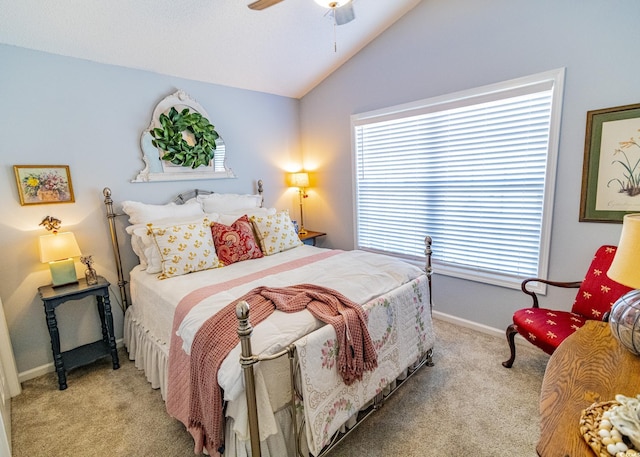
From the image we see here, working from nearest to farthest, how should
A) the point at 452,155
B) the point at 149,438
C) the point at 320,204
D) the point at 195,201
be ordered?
the point at 149,438 < the point at 452,155 < the point at 195,201 < the point at 320,204

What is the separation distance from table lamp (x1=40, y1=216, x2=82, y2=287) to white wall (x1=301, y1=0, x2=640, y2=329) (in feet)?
9.22

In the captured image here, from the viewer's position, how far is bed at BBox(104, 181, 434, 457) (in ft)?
4.54

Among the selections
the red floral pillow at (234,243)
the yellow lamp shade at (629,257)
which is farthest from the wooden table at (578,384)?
the red floral pillow at (234,243)

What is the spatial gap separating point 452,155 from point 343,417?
2.44 meters

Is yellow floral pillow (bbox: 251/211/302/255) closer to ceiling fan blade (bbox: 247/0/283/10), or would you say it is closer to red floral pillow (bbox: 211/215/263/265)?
red floral pillow (bbox: 211/215/263/265)

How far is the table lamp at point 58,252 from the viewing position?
226 centimetres

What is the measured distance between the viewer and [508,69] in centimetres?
246

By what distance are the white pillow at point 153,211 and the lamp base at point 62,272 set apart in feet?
1.83

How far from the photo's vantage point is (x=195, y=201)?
3.15 metres

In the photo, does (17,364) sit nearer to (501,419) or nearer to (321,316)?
(321,316)

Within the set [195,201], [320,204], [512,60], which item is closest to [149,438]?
[195,201]

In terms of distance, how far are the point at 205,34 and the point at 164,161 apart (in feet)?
4.03

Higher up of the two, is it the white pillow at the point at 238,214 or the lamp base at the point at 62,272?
the white pillow at the point at 238,214

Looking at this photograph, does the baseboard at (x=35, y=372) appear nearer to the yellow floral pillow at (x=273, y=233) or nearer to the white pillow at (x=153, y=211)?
the white pillow at (x=153, y=211)
